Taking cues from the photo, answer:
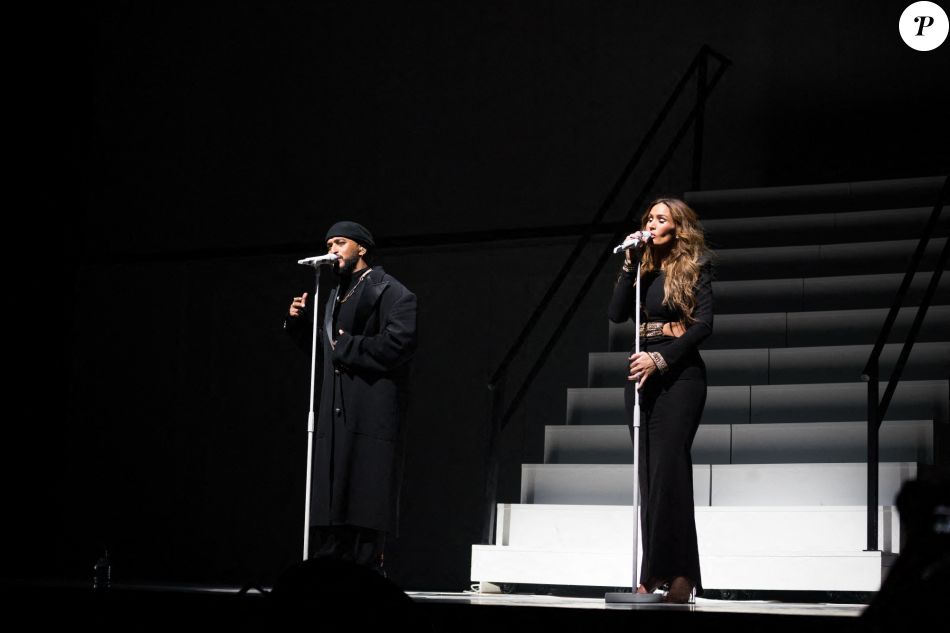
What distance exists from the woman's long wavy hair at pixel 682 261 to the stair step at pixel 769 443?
157 cm

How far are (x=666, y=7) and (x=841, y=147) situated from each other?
1438 millimetres

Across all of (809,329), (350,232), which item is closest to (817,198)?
(809,329)

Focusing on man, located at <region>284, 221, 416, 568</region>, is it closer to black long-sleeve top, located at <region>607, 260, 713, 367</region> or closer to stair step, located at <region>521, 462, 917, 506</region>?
black long-sleeve top, located at <region>607, 260, 713, 367</region>

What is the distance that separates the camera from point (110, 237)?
9.40m

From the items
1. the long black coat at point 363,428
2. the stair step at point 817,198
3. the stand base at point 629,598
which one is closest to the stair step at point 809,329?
the stair step at point 817,198

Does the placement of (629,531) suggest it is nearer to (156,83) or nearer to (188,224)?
(188,224)

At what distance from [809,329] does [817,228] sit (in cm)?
90

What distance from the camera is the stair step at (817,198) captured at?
733 centimetres

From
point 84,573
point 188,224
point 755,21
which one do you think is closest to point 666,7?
point 755,21

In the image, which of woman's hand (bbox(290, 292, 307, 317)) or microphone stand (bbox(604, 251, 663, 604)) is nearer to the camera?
microphone stand (bbox(604, 251, 663, 604))
